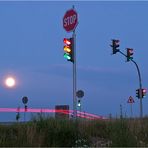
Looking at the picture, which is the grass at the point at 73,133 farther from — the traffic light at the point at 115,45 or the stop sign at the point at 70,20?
the traffic light at the point at 115,45

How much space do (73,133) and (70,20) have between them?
4338 mm

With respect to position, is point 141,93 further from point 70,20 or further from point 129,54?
point 70,20

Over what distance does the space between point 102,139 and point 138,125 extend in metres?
1.67

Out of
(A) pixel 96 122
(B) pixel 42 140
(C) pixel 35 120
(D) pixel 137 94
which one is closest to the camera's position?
(B) pixel 42 140

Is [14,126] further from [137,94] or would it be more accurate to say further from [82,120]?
[137,94]

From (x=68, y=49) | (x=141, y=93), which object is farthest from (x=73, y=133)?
(x=141, y=93)

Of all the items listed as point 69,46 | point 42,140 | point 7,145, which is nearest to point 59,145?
point 42,140

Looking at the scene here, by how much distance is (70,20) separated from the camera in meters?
18.1

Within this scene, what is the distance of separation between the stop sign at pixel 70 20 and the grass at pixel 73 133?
3.24m

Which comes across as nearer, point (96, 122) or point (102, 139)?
point (102, 139)

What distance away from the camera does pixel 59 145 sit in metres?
14.7

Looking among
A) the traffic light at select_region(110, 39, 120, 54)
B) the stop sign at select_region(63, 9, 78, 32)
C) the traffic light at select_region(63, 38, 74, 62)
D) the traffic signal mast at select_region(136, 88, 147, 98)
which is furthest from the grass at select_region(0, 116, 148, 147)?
the traffic signal mast at select_region(136, 88, 147, 98)

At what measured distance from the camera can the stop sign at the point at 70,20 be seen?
1779 cm

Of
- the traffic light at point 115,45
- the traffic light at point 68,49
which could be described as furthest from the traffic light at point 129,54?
A: the traffic light at point 68,49
